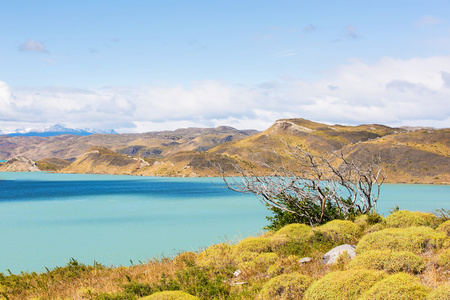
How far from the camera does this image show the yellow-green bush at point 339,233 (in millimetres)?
10953

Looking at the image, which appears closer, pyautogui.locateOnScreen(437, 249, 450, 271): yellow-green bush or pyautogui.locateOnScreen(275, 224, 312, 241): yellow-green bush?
pyautogui.locateOnScreen(437, 249, 450, 271): yellow-green bush

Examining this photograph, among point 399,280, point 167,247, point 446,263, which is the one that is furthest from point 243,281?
point 167,247

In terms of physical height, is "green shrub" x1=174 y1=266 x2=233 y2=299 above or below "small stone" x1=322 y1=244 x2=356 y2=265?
below

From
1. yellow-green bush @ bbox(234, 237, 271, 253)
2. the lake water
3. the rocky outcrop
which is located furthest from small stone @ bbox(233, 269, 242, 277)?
the rocky outcrop

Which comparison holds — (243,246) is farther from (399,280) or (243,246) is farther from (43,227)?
(43,227)

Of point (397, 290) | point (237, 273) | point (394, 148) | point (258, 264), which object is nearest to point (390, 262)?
point (397, 290)

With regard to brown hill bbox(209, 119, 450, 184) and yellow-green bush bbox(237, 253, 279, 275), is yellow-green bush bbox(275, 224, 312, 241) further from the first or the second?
brown hill bbox(209, 119, 450, 184)

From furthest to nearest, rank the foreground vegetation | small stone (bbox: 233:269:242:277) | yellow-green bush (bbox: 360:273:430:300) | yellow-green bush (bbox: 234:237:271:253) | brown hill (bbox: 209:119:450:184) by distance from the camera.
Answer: brown hill (bbox: 209:119:450:184) → yellow-green bush (bbox: 234:237:271:253) → small stone (bbox: 233:269:242:277) → the foreground vegetation → yellow-green bush (bbox: 360:273:430:300)

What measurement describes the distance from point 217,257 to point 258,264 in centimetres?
180

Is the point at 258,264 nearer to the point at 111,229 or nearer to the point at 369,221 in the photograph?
the point at 369,221

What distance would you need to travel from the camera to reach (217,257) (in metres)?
10.2

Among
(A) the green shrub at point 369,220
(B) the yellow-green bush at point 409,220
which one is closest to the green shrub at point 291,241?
(A) the green shrub at point 369,220

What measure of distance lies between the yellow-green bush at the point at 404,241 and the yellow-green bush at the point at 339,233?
1903 mm

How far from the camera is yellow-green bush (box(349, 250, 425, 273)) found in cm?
720
